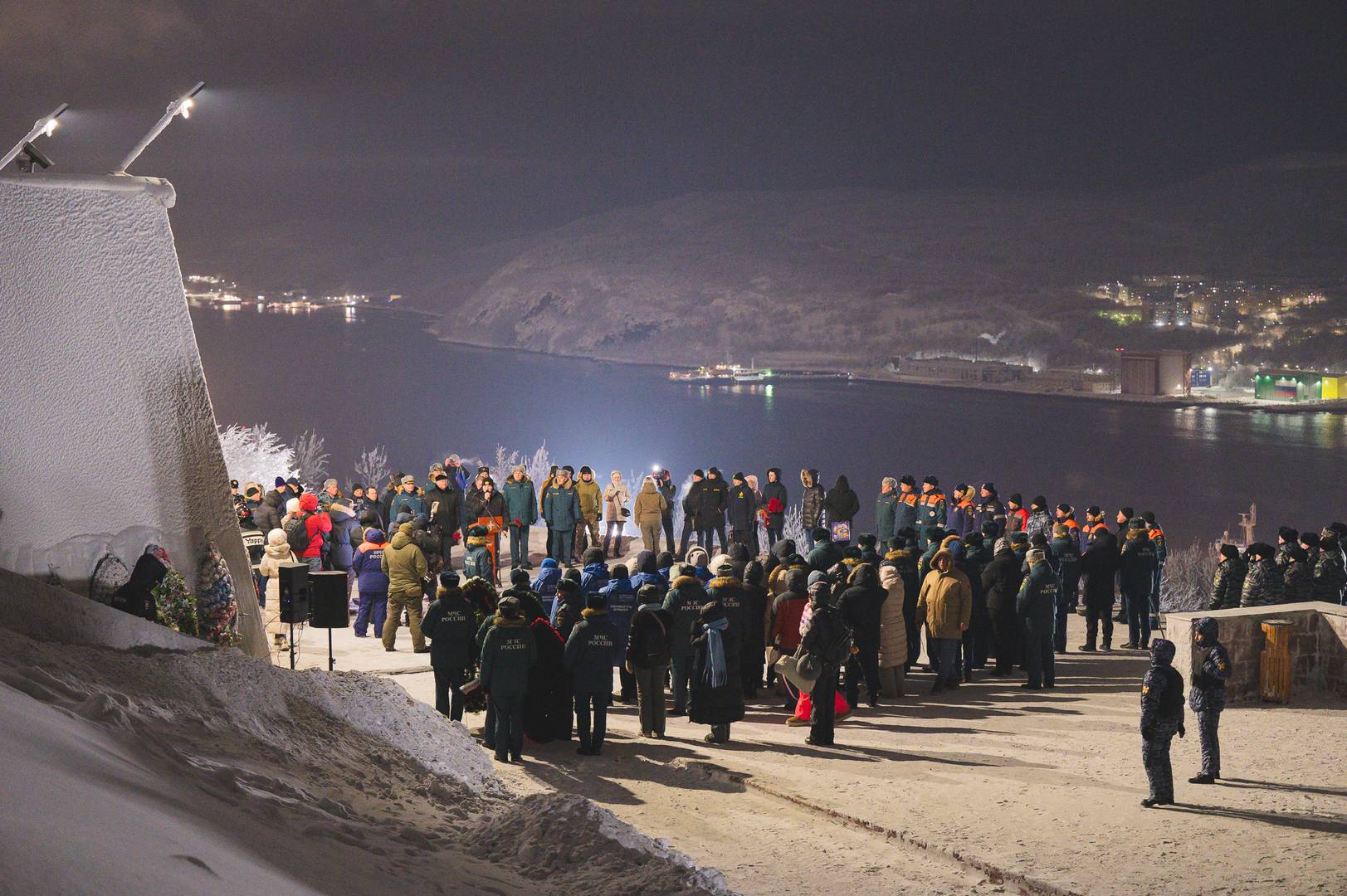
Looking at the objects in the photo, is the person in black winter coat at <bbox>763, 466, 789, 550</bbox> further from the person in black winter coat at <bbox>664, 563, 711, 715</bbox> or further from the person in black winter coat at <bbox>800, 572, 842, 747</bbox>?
the person in black winter coat at <bbox>800, 572, 842, 747</bbox>

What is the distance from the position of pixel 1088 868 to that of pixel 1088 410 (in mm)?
136141

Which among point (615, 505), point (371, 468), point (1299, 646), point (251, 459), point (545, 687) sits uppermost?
point (371, 468)

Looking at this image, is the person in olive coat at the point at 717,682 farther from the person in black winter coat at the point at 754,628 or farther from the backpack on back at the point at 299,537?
the backpack on back at the point at 299,537

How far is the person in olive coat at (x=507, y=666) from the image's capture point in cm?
870

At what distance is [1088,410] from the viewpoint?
5359 inches

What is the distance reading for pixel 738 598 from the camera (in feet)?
33.3

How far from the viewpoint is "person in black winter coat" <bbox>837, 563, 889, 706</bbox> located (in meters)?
10.8

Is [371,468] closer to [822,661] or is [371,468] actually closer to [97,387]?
[97,387]

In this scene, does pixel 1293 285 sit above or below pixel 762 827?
above

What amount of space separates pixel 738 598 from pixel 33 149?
6.24 meters

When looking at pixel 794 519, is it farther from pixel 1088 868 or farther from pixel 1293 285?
pixel 1293 285

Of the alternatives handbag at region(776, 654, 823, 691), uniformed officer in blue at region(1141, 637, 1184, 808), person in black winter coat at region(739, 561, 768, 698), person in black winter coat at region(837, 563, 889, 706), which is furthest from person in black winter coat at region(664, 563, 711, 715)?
uniformed officer in blue at region(1141, 637, 1184, 808)

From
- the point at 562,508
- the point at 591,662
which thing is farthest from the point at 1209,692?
the point at 562,508

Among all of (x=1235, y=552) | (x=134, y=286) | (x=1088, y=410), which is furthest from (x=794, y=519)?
(x=1088, y=410)
